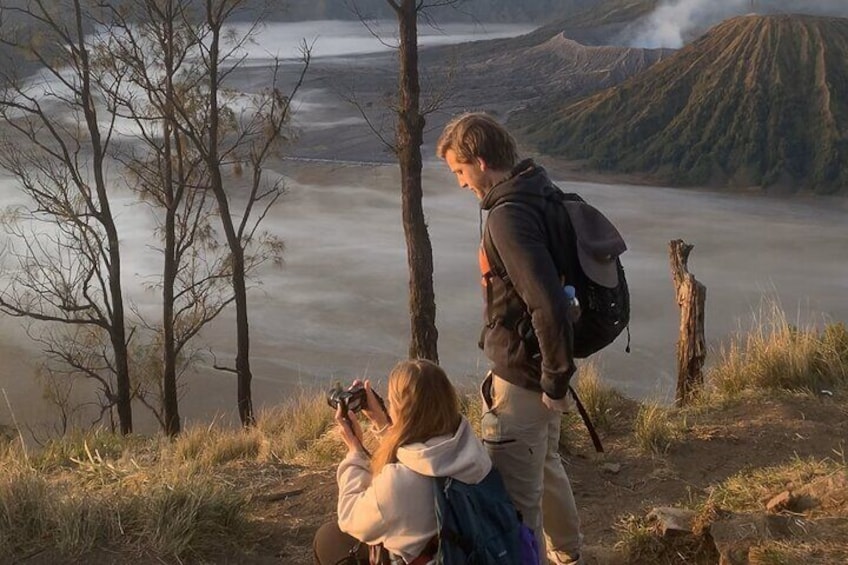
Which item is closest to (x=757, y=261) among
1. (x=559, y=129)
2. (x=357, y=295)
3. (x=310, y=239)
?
(x=357, y=295)

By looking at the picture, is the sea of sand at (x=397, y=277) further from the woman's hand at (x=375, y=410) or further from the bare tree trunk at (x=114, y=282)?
the woman's hand at (x=375, y=410)

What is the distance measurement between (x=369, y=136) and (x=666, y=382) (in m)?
33.9

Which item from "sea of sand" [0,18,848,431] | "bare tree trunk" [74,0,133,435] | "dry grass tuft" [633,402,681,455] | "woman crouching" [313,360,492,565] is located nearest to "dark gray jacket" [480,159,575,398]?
"woman crouching" [313,360,492,565]

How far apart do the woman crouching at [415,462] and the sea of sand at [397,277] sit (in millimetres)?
11385

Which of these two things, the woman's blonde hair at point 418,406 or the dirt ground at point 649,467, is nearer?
the woman's blonde hair at point 418,406

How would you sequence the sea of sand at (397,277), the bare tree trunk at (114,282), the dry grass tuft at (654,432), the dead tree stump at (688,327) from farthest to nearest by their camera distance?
the sea of sand at (397,277), the bare tree trunk at (114,282), the dead tree stump at (688,327), the dry grass tuft at (654,432)

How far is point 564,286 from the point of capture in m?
3.09

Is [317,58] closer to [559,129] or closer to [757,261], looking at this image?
[559,129]

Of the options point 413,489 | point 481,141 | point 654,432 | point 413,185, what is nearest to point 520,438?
point 413,489

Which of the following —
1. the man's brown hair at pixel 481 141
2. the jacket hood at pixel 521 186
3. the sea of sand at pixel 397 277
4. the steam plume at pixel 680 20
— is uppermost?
the steam plume at pixel 680 20

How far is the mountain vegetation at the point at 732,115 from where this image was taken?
46.7m

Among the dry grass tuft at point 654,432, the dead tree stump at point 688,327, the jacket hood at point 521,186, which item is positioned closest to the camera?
the jacket hood at point 521,186

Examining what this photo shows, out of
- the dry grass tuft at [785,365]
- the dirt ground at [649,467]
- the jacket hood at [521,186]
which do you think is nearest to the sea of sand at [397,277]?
the dry grass tuft at [785,365]

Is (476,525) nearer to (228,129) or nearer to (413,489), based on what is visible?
(413,489)
